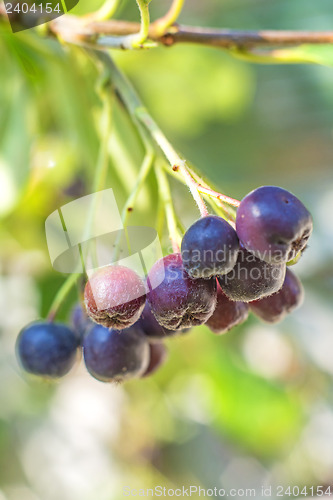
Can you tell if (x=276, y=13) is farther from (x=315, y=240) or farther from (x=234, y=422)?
(x=234, y=422)

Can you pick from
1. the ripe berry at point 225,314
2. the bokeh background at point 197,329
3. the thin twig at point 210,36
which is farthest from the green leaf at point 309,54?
the ripe berry at point 225,314

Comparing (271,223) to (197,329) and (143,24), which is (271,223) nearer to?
(143,24)

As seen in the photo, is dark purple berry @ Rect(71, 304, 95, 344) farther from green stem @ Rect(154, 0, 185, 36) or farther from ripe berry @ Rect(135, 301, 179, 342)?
green stem @ Rect(154, 0, 185, 36)

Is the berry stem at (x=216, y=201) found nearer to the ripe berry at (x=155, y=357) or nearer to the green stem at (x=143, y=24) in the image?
the green stem at (x=143, y=24)

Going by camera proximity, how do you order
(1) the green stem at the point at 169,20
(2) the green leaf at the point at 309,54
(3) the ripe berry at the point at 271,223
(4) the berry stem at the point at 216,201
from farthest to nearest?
(2) the green leaf at the point at 309,54 → (1) the green stem at the point at 169,20 → (4) the berry stem at the point at 216,201 → (3) the ripe berry at the point at 271,223

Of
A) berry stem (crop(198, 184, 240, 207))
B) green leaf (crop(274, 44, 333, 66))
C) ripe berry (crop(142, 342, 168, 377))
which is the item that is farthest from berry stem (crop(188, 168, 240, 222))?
green leaf (crop(274, 44, 333, 66))

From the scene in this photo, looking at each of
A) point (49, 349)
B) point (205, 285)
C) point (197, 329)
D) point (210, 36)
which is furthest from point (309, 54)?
point (197, 329)
